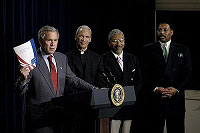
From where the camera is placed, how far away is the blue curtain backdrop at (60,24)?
3.78m

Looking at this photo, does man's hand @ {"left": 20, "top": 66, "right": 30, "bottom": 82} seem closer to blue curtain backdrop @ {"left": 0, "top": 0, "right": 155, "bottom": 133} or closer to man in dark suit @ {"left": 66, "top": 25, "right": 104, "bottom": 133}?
man in dark suit @ {"left": 66, "top": 25, "right": 104, "bottom": 133}

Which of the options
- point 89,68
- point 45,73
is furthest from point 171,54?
point 45,73

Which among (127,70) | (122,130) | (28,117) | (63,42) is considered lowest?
(122,130)

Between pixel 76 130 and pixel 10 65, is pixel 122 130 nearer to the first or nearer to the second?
pixel 76 130

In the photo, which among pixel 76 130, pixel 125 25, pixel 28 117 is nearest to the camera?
pixel 28 117

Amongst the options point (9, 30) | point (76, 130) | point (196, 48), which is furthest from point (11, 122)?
point (196, 48)

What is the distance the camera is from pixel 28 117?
2779 mm

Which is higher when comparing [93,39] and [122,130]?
[93,39]

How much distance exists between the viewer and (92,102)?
2.45 meters

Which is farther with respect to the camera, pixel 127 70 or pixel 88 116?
pixel 127 70

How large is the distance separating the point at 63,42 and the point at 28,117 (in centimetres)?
211

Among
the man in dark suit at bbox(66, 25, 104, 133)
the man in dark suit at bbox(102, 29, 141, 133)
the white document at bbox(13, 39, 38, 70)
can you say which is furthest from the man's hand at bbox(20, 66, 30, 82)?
the man in dark suit at bbox(102, 29, 141, 133)

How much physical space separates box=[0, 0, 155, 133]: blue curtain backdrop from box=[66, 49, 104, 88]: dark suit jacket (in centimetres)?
60

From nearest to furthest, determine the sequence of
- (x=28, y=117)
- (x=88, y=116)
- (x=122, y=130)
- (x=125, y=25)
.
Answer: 1. (x=88, y=116)
2. (x=28, y=117)
3. (x=122, y=130)
4. (x=125, y=25)
